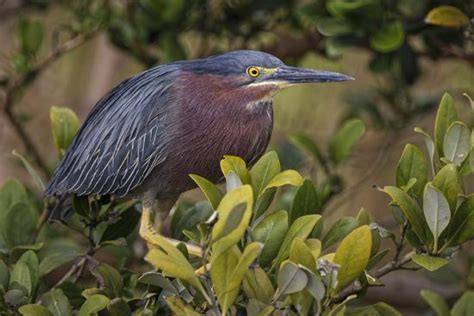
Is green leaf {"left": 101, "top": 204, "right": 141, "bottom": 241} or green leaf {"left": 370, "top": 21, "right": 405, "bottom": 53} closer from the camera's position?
green leaf {"left": 101, "top": 204, "right": 141, "bottom": 241}

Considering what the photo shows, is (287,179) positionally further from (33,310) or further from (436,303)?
(33,310)

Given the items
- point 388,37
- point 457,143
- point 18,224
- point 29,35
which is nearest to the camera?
point 457,143

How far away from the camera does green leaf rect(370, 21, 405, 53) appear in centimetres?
292

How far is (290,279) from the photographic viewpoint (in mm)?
1789

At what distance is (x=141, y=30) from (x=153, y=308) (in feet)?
4.93

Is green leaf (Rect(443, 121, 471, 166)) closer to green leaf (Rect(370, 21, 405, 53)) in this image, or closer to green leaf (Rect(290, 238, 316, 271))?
green leaf (Rect(290, 238, 316, 271))

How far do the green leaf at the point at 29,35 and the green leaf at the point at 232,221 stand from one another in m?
1.72

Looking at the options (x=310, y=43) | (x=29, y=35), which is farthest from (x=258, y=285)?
(x=310, y=43)

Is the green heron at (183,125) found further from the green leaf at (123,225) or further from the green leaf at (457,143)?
the green leaf at (457,143)

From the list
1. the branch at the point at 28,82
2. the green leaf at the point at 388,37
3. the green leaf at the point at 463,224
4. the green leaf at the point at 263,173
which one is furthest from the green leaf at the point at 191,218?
the branch at the point at 28,82

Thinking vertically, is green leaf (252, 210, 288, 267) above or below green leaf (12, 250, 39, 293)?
above

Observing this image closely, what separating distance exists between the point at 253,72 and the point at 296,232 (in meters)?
0.55

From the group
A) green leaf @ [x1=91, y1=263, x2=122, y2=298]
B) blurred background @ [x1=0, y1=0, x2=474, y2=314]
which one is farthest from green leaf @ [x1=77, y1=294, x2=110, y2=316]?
blurred background @ [x1=0, y1=0, x2=474, y2=314]

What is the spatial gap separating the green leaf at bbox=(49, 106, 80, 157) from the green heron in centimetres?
13
